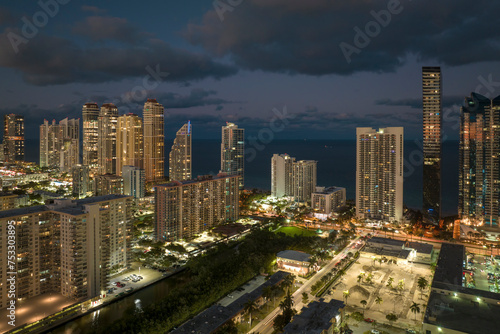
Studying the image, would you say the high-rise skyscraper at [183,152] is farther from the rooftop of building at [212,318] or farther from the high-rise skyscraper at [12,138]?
the high-rise skyscraper at [12,138]

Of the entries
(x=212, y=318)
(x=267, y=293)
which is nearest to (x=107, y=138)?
(x=267, y=293)

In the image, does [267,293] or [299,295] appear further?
[299,295]

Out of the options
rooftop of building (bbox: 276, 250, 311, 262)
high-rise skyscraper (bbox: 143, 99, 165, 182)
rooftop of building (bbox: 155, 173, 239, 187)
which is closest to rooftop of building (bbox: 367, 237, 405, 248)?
rooftop of building (bbox: 276, 250, 311, 262)

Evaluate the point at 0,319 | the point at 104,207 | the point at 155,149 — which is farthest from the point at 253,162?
the point at 0,319

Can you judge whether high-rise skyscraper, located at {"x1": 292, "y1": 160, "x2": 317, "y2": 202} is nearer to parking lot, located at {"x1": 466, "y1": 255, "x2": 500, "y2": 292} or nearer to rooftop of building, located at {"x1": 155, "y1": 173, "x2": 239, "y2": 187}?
rooftop of building, located at {"x1": 155, "y1": 173, "x2": 239, "y2": 187}

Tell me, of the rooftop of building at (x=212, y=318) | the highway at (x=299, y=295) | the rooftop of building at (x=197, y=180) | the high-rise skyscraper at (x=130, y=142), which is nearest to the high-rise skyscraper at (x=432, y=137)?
the highway at (x=299, y=295)

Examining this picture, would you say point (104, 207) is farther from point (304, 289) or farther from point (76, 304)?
point (304, 289)

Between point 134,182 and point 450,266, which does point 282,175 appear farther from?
point 450,266
